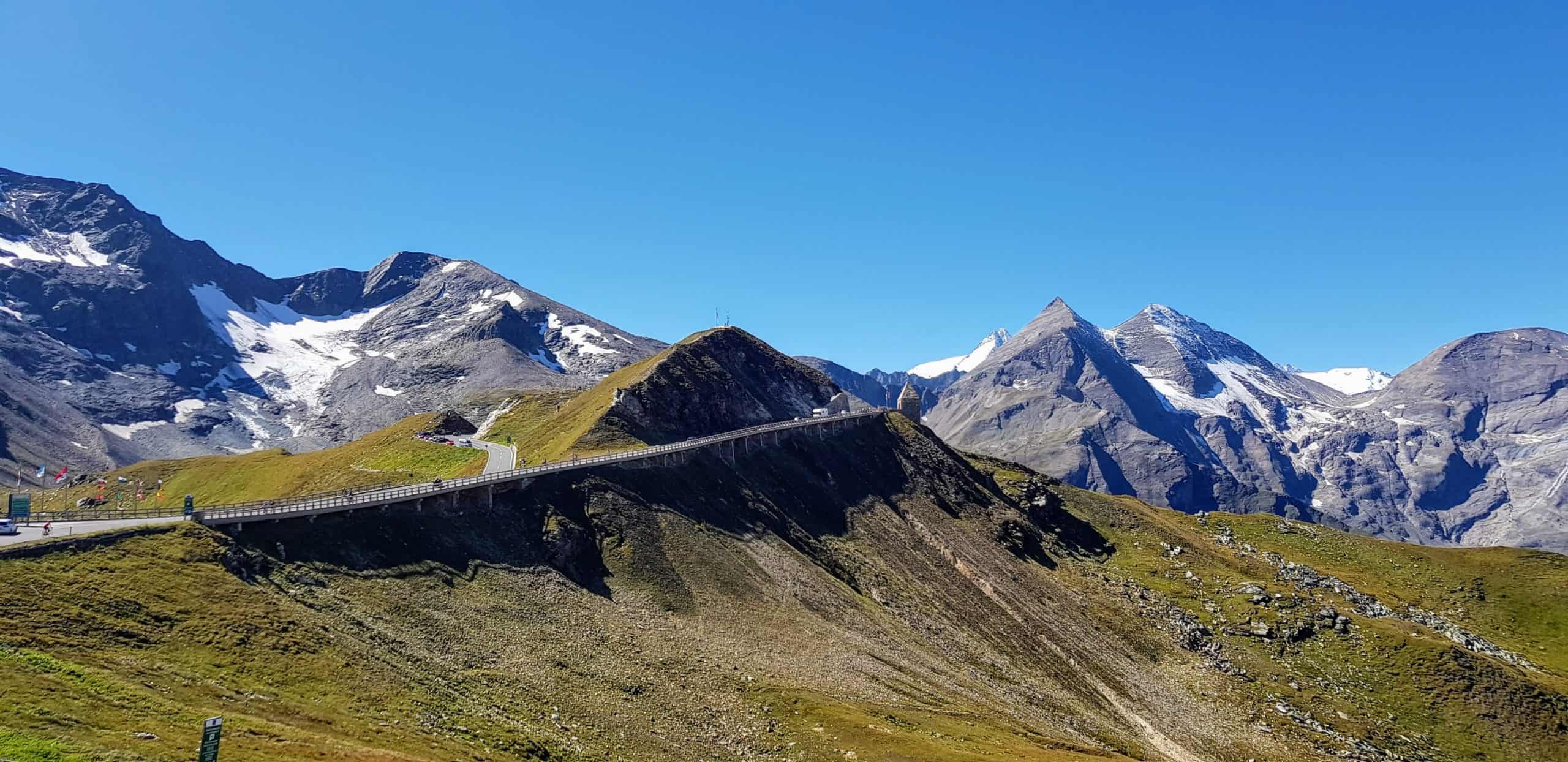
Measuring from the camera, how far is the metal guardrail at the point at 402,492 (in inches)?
2773

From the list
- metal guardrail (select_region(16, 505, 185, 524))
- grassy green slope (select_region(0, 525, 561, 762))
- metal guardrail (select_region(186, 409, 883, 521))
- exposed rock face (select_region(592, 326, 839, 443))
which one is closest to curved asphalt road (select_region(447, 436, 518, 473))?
metal guardrail (select_region(186, 409, 883, 521))

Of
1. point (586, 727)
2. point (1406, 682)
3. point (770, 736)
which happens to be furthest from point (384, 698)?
point (1406, 682)

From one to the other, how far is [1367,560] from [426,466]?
603ft

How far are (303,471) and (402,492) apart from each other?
74.5 meters

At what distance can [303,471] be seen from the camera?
477 ft

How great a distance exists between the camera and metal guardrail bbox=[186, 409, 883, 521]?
70.4m

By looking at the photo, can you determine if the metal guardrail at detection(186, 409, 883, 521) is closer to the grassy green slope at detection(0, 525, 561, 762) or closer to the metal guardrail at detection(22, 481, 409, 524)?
the metal guardrail at detection(22, 481, 409, 524)

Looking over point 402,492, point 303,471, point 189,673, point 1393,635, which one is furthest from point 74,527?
point 1393,635

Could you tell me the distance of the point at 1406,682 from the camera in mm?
128500

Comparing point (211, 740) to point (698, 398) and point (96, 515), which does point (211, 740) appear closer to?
point (96, 515)

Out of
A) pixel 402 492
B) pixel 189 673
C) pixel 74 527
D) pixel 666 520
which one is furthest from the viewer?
pixel 666 520

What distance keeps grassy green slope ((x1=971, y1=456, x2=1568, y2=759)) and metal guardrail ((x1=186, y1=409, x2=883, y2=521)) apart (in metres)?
86.7

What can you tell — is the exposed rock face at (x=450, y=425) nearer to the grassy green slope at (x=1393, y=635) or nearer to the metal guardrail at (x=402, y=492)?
the metal guardrail at (x=402, y=492)

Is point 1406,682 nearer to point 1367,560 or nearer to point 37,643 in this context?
point 1367,560
